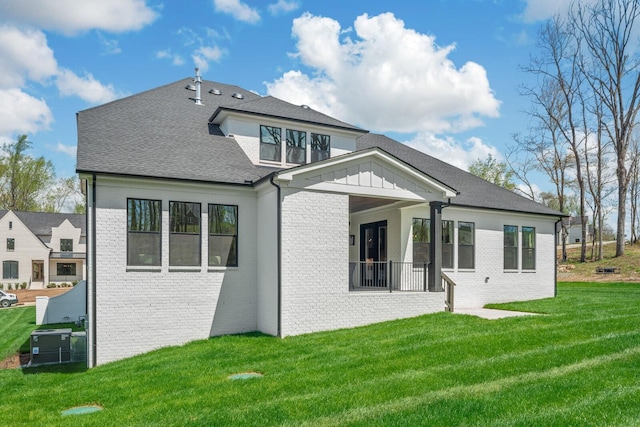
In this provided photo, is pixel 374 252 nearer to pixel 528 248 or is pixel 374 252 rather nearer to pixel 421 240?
pixel 421 240

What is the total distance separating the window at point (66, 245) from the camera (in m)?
45.5

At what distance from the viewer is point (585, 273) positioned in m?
27.9

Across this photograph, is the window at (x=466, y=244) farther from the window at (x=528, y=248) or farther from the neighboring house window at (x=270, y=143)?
the neighboring house window at (x=270, y=143)

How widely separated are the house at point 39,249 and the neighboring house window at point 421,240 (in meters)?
37.4

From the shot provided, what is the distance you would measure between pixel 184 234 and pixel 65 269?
123ft

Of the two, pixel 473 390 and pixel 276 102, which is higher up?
pixel 276 102

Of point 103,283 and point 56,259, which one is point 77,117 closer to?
point 103,283

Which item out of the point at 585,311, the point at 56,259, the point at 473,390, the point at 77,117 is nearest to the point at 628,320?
the point at 585,311

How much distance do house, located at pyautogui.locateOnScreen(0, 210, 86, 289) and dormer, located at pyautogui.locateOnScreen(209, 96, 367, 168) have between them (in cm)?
3439

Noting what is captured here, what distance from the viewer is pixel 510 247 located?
56.2 feet

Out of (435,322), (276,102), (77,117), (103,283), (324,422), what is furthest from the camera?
(276,102)

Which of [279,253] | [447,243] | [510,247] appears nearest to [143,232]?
[279,253]

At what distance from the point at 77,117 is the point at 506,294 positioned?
1503 cm

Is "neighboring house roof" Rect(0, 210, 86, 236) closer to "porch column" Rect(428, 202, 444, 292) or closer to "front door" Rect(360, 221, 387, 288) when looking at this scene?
"front door" Rect(360, 221, 387, 288)
